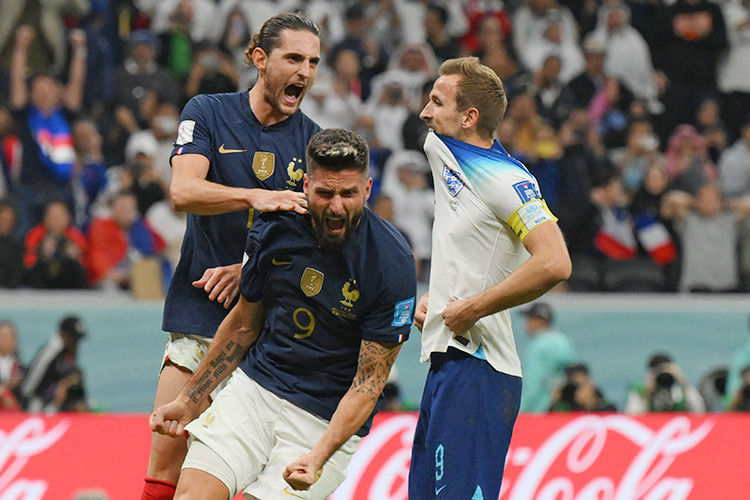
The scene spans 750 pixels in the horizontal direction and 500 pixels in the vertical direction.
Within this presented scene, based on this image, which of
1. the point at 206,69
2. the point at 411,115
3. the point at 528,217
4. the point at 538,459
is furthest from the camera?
the point at 206,69

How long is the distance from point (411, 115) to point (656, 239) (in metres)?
2.94

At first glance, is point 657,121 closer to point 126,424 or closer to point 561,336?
point 561,336

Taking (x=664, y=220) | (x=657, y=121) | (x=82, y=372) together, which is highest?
(x=657, y=121)

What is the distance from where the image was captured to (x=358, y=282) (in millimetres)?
4820

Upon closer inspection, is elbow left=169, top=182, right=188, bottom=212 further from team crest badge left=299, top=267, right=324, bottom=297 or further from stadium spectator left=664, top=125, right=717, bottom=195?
stadium spectator left=664, top=125, right=717, bottom=195

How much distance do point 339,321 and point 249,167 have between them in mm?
862

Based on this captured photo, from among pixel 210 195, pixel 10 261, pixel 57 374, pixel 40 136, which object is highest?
pixel 210 195

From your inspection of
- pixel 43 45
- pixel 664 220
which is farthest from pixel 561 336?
pixel 43 45

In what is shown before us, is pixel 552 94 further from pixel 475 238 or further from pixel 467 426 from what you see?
pixel 467 426

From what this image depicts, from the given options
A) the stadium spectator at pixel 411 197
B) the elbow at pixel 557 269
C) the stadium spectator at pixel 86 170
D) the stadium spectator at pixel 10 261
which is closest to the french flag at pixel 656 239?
the stadium spectator at pixel 411 197

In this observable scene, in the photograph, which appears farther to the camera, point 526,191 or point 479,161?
point 479,161

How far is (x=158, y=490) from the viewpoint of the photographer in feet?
17.4

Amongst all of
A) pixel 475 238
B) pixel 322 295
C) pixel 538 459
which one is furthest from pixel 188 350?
pixel 538 459

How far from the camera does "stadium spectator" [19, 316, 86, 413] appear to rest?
10.0 meters
